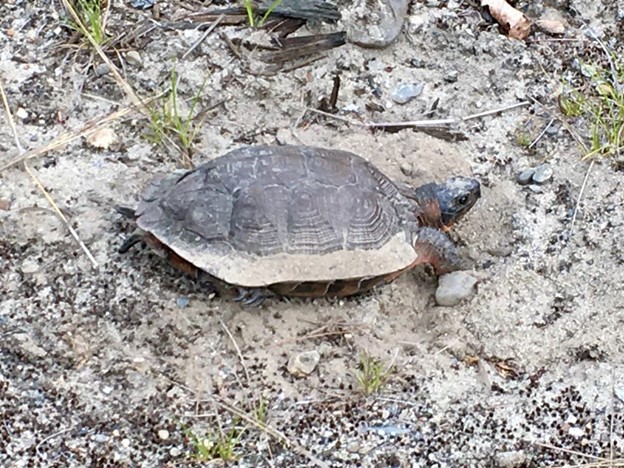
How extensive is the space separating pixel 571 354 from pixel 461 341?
38cm

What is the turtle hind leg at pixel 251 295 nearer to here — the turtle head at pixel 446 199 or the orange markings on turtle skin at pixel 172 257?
the orange markings on turtle skin at pixel 172 257

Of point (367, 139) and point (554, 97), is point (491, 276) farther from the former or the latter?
point (554, 97)

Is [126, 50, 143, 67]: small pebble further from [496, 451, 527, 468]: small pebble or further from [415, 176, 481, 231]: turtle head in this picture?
[496, 451, 527, 468]: small pebble

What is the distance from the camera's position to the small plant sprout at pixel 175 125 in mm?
3980

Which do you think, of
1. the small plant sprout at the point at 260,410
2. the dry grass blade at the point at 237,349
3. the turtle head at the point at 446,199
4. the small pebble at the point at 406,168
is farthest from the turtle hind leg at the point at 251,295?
the small pebble at the point at 406,168

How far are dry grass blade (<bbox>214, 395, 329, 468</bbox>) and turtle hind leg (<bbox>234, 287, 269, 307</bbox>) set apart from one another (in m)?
0.39

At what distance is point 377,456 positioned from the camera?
10.5 feet

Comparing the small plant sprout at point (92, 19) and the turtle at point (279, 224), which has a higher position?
the small plant sprout at point (92, 19)

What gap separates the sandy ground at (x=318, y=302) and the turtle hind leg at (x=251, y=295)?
0.06 metres

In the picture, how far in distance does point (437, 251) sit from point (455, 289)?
0.16m

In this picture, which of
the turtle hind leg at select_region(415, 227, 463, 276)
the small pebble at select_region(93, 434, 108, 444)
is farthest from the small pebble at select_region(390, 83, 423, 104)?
the small pebble at select_region(93, 434, 108, 444)

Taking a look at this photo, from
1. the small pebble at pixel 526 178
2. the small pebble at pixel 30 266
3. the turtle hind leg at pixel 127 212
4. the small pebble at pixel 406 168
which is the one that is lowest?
the small pebble at pixel 526 178

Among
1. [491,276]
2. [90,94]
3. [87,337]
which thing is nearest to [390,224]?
[491,276]

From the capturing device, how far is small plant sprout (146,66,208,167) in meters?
3.98
